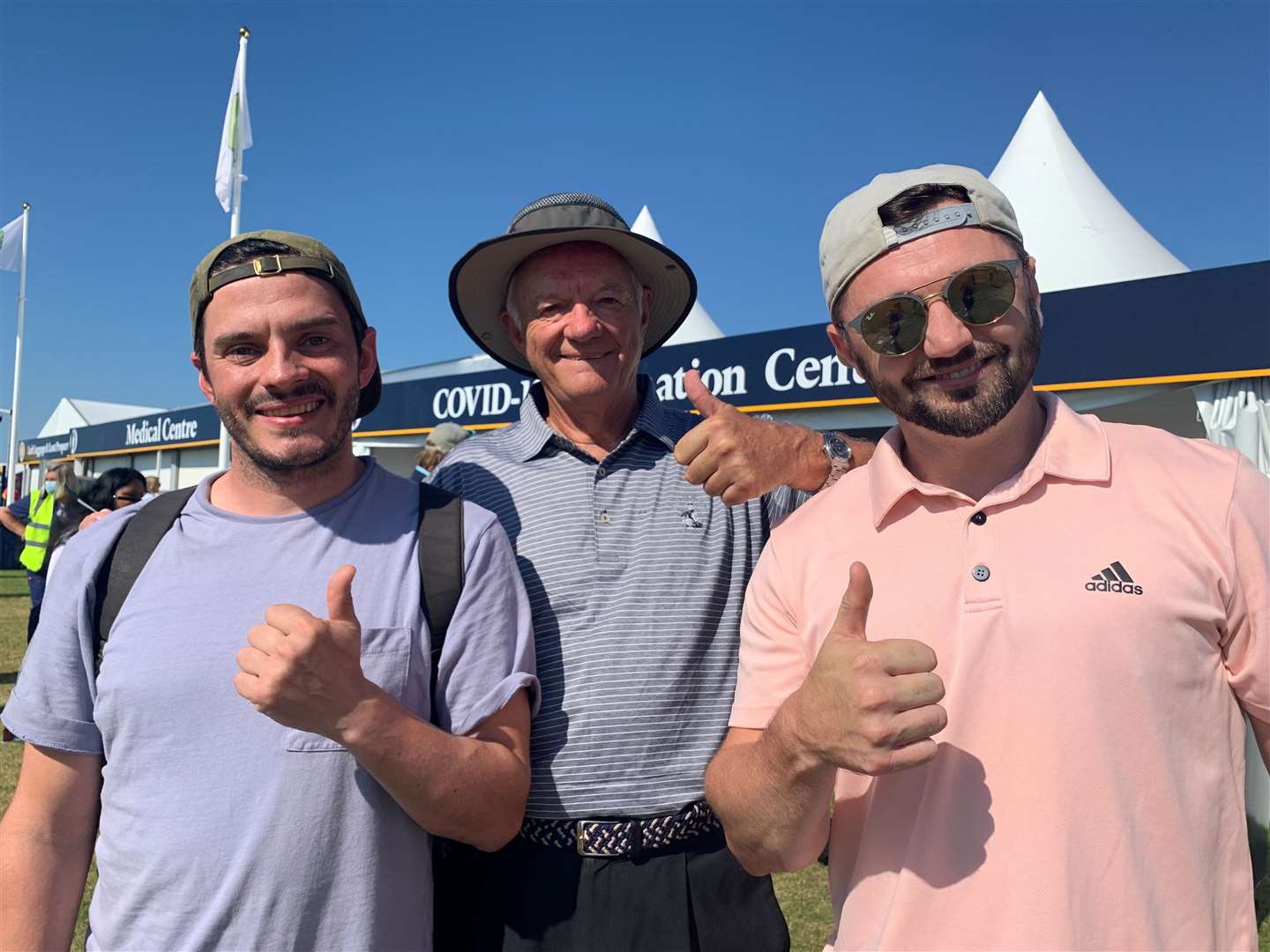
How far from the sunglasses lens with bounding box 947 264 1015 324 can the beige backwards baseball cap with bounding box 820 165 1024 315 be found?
0.30 feet

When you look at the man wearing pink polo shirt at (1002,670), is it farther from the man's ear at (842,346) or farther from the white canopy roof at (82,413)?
the white canopy roof at (82,413)

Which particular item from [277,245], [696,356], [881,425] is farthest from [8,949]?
[696,356]

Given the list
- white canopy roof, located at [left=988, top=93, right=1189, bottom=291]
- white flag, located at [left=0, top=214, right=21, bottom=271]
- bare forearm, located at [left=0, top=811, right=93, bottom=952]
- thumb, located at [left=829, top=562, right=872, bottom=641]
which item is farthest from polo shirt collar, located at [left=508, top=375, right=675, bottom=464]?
white flag, located at [left=0, top=214, right=21, bottom=271]

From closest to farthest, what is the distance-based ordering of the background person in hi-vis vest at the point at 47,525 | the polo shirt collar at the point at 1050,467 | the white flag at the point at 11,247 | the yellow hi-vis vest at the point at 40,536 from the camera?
1. the polo shirt collar at the point at 1050,467
2. the background person in hi-vis vest at the point at 47,525
3. the yellow hi-vis vest at the point at 40,536
4. the white flag at the point at 11,247

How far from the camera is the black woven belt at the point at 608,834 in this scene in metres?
1.85

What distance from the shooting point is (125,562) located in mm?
1715

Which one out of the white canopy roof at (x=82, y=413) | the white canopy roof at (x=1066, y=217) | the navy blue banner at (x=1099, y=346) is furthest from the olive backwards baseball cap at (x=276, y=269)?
the white canopy roof at (x=82, y=413)

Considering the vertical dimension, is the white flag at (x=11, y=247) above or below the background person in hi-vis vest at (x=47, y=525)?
above

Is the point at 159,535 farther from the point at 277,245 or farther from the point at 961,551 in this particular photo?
the point at 961,551

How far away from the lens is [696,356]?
995 centimetres

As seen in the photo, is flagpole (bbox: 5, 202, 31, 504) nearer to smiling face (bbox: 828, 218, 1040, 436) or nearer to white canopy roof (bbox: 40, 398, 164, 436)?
white canopy roof (bbox: 40, 398, 164, 436)

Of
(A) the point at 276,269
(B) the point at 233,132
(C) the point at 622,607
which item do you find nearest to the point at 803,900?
(C) the point at 622,607

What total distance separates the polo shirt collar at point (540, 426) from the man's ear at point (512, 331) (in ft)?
0.44

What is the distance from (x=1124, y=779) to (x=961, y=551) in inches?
16.0
